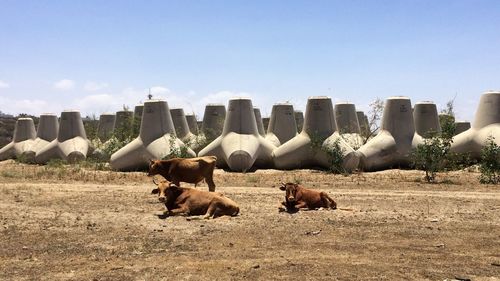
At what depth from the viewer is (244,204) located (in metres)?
10.4

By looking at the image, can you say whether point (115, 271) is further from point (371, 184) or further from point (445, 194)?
point (371, 184)

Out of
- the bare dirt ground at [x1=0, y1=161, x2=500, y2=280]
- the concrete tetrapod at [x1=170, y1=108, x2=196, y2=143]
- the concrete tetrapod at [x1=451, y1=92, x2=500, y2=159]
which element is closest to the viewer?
the bare dirt ground at [x1=0, y1=161, x2=500, y2=280]

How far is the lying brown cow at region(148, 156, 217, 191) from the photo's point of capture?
10906 millimetres

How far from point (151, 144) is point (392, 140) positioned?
9.16 m

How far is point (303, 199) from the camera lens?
381 inches

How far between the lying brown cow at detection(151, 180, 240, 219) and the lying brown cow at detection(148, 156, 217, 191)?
178 centimetres

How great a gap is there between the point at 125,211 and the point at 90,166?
12288mm

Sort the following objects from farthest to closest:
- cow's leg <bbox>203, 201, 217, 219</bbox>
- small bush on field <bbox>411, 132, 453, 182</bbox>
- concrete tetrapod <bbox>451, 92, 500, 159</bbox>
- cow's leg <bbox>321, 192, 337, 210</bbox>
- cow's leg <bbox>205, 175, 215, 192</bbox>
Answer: concrete tetrapod <bbox>451, 92, 500, 159</bbox>
small bush on field <bbox>411, 132, 453, 182</bbox>
cow's leg <bbox>205, 175, 215, 192</bbox>
cow's leg <bbox>321, 192, 337, 210</bbox>
cow's leg <bbox>203, 201, 217, 219</bbox>

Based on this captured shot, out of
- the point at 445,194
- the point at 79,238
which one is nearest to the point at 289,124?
the point at 445,194

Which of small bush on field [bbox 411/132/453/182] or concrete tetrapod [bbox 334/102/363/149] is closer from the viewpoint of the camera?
small bush on field [bbox 411/132/453/182]

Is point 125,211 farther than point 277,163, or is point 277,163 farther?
point 277,163

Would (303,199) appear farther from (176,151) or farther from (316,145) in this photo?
(316,145)

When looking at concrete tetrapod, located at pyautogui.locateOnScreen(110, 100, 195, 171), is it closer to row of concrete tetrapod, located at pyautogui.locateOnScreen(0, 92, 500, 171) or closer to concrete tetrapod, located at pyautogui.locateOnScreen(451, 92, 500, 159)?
row of concrete tetrapod, located at pyautogui.locateOnScreen(0, 92, 500, 171)

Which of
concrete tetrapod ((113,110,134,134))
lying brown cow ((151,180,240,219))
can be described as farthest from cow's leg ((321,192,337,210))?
concrete tetrapod ((113,110,134,134))
